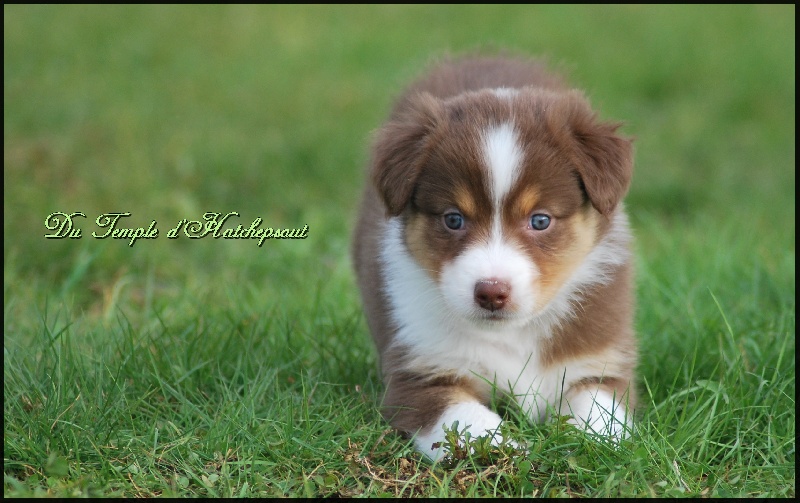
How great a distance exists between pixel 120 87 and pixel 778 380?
6.50 metres

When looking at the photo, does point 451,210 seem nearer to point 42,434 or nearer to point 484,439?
point 484,439

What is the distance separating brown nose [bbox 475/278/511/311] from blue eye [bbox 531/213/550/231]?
31cm

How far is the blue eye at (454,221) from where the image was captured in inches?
134

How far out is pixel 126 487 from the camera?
121 inches

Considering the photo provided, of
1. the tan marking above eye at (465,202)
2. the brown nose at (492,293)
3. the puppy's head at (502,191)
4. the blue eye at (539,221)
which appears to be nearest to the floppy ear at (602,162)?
the puppy's head at (502,191)

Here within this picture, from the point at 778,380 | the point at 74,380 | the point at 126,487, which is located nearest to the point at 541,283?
the point at 778,380

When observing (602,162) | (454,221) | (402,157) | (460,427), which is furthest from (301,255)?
(602,162)

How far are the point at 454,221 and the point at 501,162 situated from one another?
0.94 feet

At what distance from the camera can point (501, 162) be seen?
3.30 meters

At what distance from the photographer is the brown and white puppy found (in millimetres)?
3330

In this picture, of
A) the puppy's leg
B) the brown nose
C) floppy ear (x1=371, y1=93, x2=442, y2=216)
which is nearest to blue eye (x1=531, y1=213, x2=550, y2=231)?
the brown nose

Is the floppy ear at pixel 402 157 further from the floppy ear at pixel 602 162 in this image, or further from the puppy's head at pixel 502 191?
the floppy ear at pixel 602 162

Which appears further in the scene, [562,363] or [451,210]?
[562,363]

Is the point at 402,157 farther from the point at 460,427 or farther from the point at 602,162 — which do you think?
the point at 460,427
